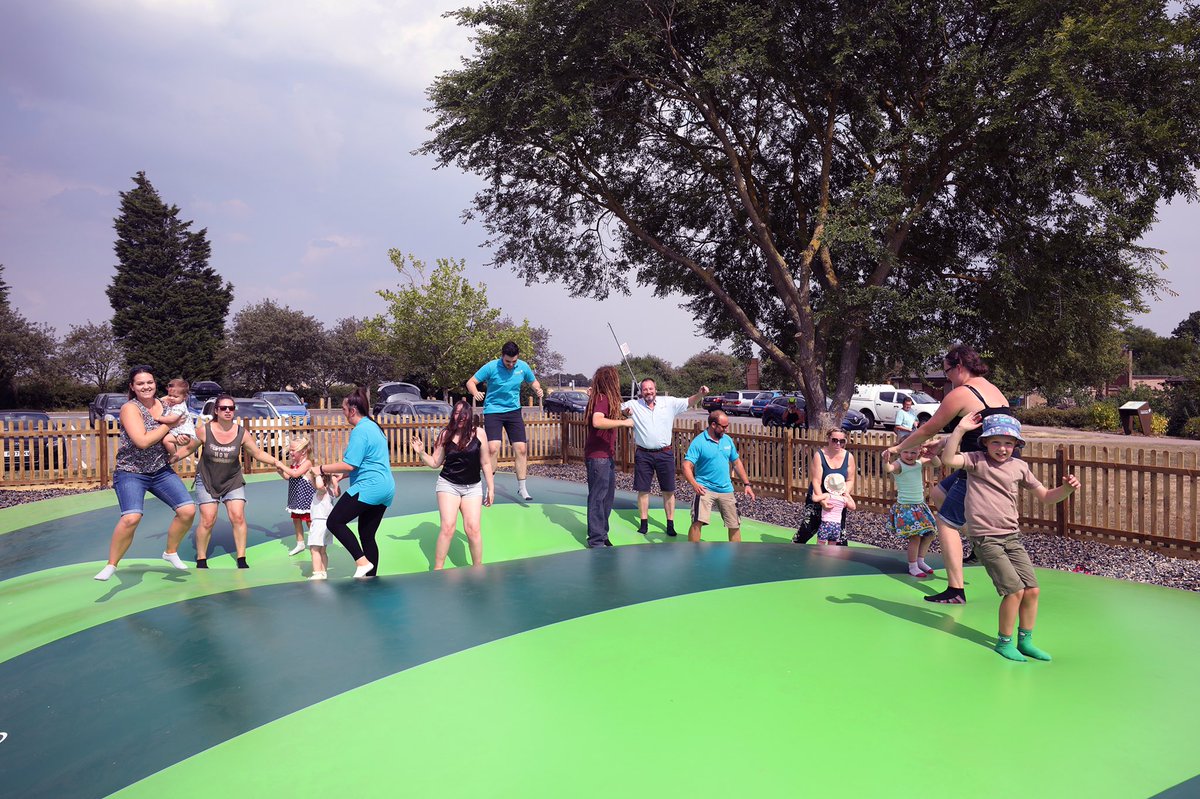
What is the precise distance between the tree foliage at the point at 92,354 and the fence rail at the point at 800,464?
4762 cm

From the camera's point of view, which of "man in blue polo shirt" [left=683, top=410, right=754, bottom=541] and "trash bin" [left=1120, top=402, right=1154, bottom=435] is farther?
"trash bin" [left=1120, top=402, right=1154, bottom=435]

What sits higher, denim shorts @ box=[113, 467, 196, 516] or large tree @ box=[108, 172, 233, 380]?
large tree @ box=[108, 172, 233, 380]

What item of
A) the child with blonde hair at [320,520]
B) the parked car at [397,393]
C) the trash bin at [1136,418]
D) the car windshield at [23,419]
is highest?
the parked car at [397,393]

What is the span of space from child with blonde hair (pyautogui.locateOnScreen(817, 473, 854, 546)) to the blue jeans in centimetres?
217

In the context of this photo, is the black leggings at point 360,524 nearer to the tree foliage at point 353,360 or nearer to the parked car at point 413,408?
the parked car at point 413,408

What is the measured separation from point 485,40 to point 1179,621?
17.6 meters

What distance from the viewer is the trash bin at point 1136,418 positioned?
28516mm

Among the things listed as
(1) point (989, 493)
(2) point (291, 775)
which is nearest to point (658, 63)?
(1) point (989, 493)

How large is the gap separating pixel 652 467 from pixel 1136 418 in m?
31.8

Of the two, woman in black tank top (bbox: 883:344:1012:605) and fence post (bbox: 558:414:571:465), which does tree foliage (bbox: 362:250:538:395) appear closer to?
fence post (bbox: 558:414:571:465)

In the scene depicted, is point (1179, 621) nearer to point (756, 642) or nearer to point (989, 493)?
point (989, 493)

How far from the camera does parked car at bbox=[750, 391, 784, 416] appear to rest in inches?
1581

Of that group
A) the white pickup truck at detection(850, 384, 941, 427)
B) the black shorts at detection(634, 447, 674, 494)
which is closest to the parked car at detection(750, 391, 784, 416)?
the white pickup truck at detection(850, 384, 941, 427)

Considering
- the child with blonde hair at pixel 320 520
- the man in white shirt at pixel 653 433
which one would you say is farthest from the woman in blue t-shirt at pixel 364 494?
the man in white shirt at pixel 653 433
